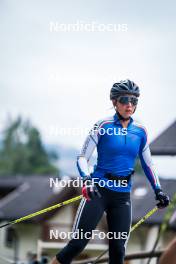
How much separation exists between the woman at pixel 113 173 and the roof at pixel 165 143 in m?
1.74

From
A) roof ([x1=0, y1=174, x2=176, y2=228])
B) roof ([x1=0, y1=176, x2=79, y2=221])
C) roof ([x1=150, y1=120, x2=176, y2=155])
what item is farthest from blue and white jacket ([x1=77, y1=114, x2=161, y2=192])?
roof ([x1=0, y1=176, x2=79, y2=221])

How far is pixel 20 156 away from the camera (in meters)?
67.8

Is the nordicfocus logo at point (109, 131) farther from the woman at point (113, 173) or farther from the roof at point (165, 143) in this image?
the roof at point (165, 143)

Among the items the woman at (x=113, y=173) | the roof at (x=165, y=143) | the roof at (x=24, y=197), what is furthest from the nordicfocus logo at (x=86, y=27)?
the roof at (x=24, y=197)

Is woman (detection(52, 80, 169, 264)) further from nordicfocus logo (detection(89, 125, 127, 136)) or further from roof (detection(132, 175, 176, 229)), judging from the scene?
roof (detection(132, 175, 176, 229))

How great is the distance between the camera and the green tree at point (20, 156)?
6327 cm

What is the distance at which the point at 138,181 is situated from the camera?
34.8 metres

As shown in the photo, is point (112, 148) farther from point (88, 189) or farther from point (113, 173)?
point (88, 189)

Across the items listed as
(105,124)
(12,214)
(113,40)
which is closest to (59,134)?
(105,124)

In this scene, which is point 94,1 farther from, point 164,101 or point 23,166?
point 23,166

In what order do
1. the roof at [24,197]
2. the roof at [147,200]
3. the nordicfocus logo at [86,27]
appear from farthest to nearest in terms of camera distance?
1. the roof at [24,197]
2. the roof at [147,200]
3. the nordicfocus logo at [86,27]

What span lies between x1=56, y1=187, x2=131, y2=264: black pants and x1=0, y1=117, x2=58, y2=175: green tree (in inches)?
2179

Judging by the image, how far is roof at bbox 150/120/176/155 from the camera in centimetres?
725

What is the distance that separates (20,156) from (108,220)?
62.6 m
